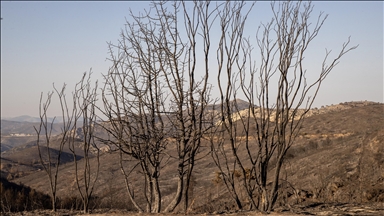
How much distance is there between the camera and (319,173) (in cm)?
1297

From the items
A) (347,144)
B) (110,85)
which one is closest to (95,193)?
(347,144)

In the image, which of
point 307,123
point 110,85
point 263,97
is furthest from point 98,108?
point 307,123

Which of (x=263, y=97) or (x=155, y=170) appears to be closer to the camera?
(x=263, y=97)

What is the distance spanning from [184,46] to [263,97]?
5.05 ft

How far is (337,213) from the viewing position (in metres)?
5.06

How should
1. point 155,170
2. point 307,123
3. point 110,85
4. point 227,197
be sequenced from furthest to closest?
point 307,123 → point 227,197 → point 110,85 → point 155,170

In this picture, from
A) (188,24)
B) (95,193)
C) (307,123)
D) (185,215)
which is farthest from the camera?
(307,123)

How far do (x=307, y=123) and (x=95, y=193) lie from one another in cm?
1644

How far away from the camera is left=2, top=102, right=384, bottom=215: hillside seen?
1016cm

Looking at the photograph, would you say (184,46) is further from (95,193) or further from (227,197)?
(95,193)

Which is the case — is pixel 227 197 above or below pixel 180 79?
below

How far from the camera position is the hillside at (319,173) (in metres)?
10.2

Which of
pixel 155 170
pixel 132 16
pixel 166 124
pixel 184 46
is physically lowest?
pixel 155 170

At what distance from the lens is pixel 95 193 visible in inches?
797
